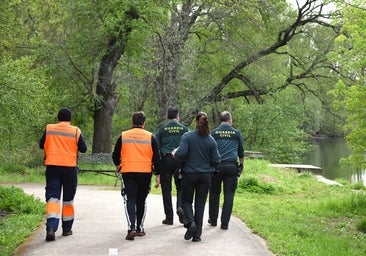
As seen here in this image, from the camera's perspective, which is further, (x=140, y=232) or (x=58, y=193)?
(x=140, y=232)

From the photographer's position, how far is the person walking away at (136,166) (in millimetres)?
8500

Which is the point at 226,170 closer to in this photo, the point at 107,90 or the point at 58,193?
the point at 58,193

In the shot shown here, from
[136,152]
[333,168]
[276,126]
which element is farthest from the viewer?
[333,168]

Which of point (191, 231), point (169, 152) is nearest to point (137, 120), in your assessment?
point (169, 152)

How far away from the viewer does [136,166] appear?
335 inches

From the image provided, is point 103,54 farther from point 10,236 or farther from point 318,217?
point 10,236

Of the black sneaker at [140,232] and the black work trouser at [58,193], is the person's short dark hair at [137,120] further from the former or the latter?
the black sneaker at [140,232]

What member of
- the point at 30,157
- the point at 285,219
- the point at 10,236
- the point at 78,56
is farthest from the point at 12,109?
the point at 30,157

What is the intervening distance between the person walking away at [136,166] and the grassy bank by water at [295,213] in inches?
68.7

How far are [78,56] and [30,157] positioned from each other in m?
5.15

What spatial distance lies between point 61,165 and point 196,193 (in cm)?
213

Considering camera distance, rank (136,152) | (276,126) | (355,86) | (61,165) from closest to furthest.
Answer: (61,165) < (136,152) < (355,86) < (276,126)

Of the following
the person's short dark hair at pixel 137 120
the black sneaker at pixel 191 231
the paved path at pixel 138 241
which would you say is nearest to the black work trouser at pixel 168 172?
the paved path at pixel 138 241

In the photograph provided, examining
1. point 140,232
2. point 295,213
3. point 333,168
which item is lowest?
point 333,168
